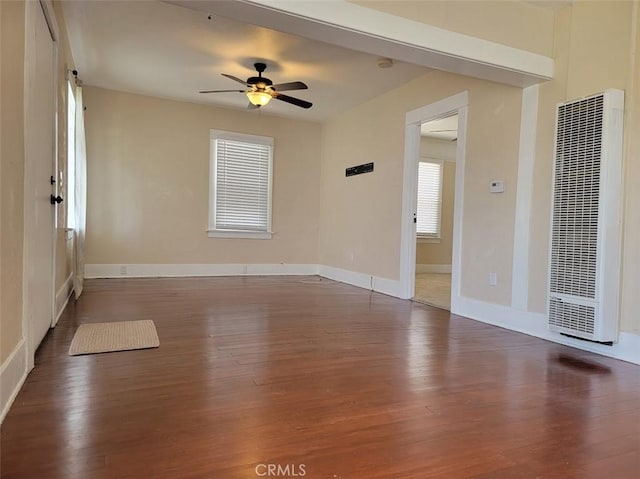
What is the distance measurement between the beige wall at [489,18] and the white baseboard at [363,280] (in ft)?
9.46

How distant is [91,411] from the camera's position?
177cm

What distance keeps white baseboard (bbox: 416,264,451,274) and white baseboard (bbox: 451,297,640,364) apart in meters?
4.03

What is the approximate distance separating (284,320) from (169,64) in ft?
10.6

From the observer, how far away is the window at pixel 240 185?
646cm

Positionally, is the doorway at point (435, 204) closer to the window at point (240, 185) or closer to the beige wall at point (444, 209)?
the beige wall at point (444, 209)

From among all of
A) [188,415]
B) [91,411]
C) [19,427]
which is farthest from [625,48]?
[19,427]

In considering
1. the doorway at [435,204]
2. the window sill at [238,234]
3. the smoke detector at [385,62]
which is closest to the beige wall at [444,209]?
the doorway at [435,204]

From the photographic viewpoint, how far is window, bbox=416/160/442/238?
812 centimetres

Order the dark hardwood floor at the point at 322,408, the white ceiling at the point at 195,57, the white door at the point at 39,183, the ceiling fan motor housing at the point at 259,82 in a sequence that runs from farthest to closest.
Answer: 1. the ceiling fan motor housing at the point at 259,82
2. the white ceiling at the point at 195,57
3. the white door at the point at 39,183
4. the dark hardwood floor at the point at 322,408

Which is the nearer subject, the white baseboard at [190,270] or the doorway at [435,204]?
the white baseboard at [190,270]

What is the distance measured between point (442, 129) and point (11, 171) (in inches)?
263

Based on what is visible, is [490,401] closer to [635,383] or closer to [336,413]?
[336,413]

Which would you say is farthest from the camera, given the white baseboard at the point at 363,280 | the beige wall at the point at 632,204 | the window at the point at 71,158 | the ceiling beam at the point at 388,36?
the white baseboard at the point at 363,280

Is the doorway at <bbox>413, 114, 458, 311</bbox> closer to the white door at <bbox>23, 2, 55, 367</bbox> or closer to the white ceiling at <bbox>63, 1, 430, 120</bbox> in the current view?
the white ceiling at <bbox>63, 1, 430, 120</bbox>
